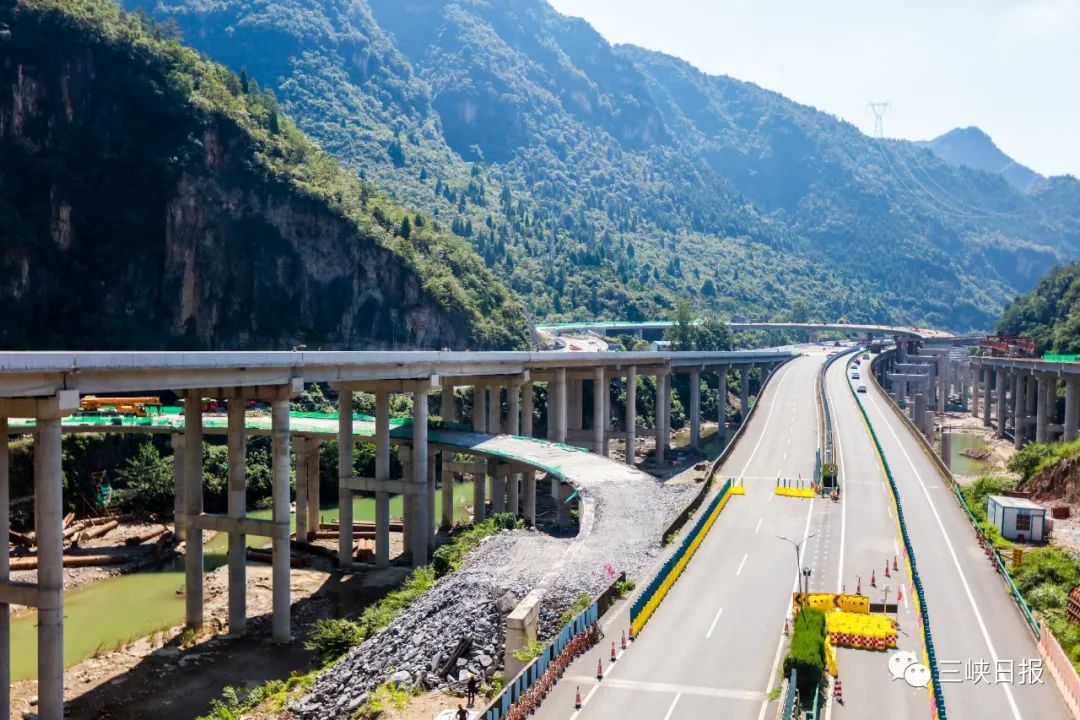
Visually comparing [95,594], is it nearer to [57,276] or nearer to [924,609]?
[924,609]

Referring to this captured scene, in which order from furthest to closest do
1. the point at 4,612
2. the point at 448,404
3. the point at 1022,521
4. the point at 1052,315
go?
the point at 1052,315 → the point at 448,404 → the point at 1022,521 → the point at 4,612

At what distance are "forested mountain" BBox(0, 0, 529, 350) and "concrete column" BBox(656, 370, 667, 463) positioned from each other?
109 ft

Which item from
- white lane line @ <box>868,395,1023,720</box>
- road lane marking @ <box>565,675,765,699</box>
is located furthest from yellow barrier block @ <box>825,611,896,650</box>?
road lane marking @ <box>565,675,765,699</box>

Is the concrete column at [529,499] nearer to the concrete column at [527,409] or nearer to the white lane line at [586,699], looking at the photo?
the concrete column at [527,409]

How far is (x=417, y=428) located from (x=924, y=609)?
34.3 meters

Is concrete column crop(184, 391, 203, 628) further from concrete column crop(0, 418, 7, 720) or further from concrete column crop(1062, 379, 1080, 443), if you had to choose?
concrete column crop(1062, 379, 1080, 443)

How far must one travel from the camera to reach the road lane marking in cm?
2800

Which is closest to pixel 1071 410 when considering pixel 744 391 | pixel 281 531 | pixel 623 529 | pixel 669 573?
pixel 744 391

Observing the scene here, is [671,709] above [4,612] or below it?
above

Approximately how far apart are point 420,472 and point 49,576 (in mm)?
27649

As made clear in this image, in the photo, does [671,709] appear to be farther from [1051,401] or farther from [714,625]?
[1051,401]

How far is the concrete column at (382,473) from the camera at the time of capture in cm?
5894

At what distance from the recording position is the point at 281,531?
4625 centimetres

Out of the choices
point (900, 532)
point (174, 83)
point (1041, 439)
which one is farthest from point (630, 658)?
point (174, 83)
